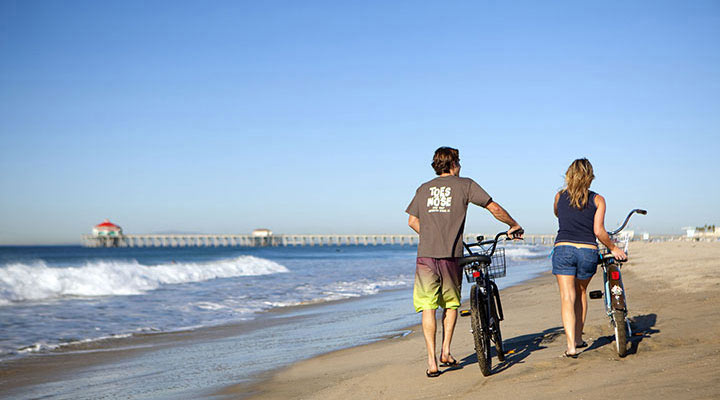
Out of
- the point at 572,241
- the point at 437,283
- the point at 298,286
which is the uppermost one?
the point at 572,241

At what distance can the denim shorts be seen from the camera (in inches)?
188

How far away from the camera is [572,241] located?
4785mm

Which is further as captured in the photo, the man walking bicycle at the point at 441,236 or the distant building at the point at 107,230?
the distant building at the point at 107,230

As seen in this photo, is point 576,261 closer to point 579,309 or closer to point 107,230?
point 579,309

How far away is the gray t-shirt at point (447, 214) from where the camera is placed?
4.48 m

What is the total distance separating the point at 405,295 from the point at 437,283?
9458 mm

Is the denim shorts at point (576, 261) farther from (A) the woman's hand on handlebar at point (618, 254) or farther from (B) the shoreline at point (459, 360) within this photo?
(B) the shoreline at point (459, 360)

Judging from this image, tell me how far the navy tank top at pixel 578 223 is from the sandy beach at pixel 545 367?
96 cm

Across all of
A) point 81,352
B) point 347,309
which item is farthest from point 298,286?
A: point 81,352

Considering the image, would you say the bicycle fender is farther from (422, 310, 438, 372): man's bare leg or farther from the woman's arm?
(422, 310, 438, 372): man's bare leg

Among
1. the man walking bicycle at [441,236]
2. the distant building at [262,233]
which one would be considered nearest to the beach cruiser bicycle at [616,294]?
the man walking bicycle at [441,236]

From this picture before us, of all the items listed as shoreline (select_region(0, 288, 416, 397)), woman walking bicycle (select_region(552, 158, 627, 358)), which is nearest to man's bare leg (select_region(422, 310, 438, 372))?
woman walking bicycle (select_region(552, 158, 627, 358))

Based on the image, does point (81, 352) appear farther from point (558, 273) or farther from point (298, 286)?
point (298, 286)

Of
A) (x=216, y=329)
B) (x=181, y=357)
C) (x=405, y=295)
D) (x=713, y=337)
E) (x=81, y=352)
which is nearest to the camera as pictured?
(x=713, y=337)
